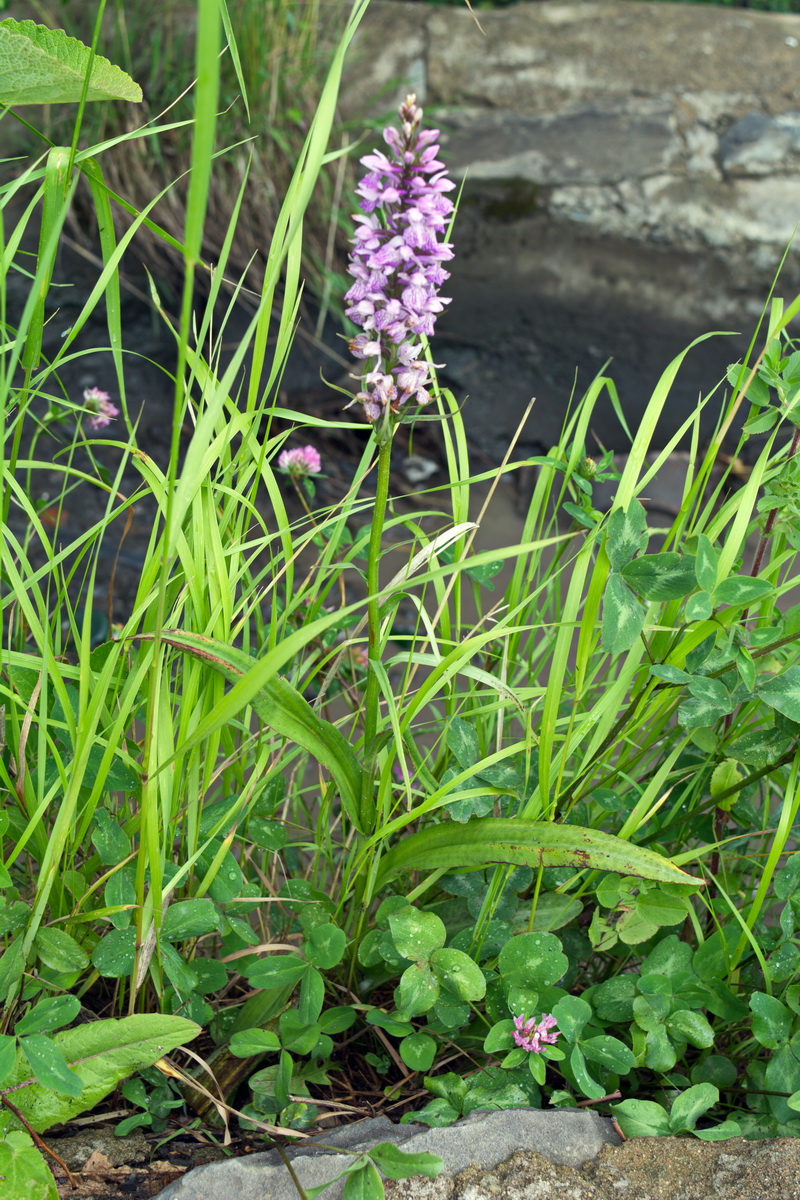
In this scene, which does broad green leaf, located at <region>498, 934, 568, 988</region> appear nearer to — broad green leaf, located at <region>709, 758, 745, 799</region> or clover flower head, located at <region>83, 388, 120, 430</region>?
broad green leaf, located at <region>709, 758, 745, 799</region>

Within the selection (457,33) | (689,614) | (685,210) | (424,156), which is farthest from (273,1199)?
(457,33)

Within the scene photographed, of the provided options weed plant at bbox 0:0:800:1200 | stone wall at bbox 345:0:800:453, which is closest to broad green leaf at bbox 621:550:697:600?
weed plant at bbox 0:0:800:1200

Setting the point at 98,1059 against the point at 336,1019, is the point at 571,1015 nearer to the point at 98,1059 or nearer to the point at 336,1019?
the point at 336,1019

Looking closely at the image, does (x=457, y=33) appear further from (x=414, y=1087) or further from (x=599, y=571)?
(x=414, y=1087)

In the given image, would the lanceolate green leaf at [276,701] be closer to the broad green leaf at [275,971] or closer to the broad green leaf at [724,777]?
the broad green leaf at [275,971]

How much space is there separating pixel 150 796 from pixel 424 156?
0.57 meters

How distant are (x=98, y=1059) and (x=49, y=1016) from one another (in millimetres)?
56

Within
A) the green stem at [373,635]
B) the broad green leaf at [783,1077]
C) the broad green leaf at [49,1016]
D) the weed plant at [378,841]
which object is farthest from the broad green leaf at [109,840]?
the broad green leaf at [783,1077]

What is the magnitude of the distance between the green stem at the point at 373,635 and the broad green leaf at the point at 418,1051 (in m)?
0.20

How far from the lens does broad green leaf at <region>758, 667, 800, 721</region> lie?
0.86 meters

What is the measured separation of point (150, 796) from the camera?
76 centimetres

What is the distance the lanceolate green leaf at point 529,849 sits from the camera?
2.54 feet

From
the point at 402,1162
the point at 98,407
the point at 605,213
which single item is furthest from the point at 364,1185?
the point at 605,213

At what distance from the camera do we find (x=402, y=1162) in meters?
0.73
